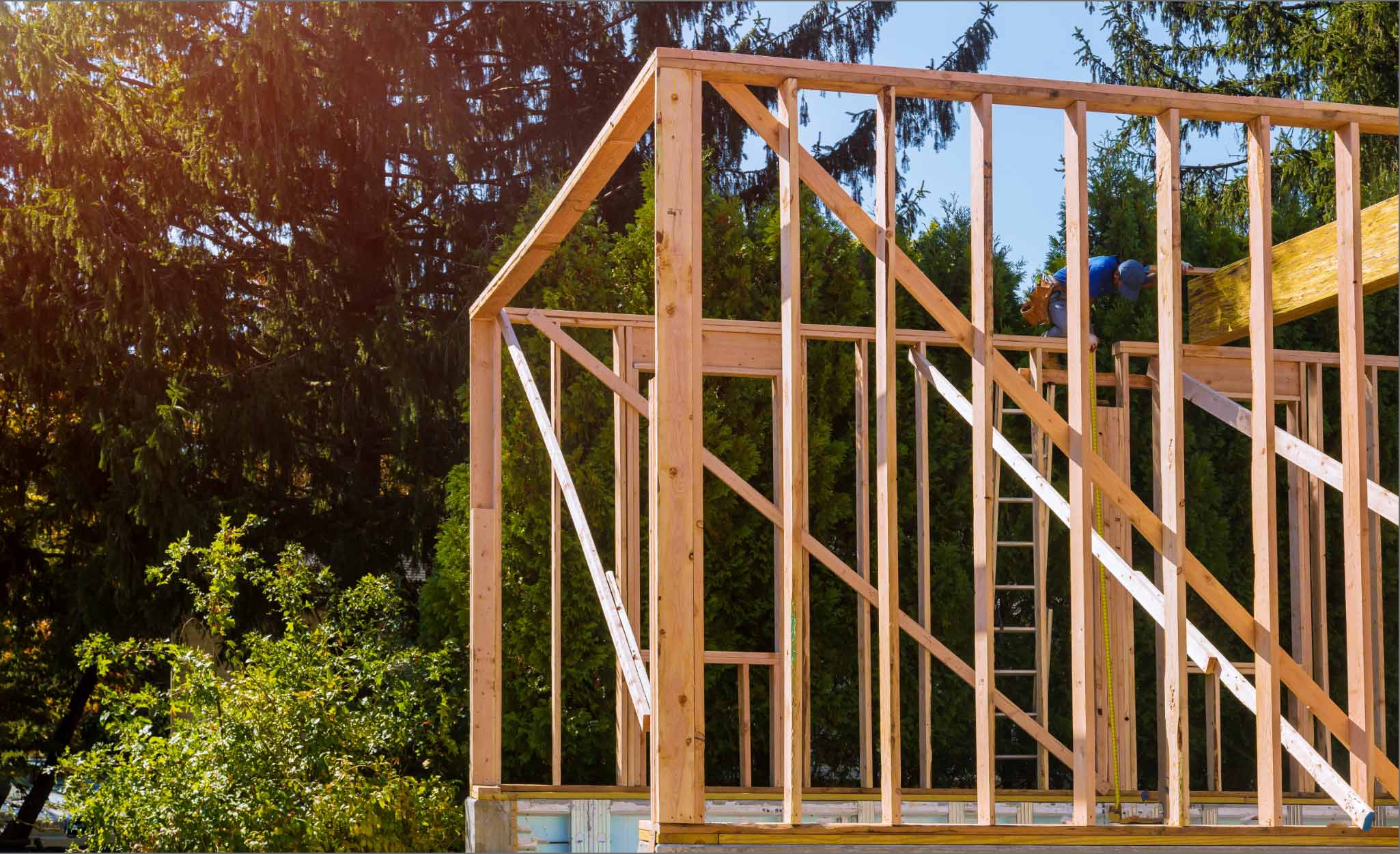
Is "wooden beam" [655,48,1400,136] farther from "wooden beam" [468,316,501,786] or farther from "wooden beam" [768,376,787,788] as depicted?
"wooden beam" [768,376,787,788]

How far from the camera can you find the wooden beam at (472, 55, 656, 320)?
4.22 meters

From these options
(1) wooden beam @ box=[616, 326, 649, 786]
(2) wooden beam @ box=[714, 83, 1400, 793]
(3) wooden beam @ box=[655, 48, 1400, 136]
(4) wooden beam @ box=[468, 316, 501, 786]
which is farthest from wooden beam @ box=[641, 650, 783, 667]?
(3) wooden beam @ box=[655, 48, 1400, 136]

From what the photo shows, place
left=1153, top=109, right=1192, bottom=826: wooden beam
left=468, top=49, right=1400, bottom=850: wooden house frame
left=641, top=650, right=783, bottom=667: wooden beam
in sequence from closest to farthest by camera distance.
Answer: left=468, top=49, right=1400, bottom=850: wooden house frame < left=1153, top=109, right=1192, bottom=826: wooden beam < left=641, top=650, right=783, bottom=667: wooden beam

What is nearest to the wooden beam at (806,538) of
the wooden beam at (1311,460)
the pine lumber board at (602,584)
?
the pine lumber board at (602,584)

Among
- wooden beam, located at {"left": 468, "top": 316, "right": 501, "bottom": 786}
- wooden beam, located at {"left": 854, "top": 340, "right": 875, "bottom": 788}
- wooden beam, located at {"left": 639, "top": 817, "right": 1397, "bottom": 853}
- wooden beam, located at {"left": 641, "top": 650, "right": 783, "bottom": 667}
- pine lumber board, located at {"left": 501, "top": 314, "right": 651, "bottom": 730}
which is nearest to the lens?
wooden beam, located at {"left": 639, "top": 817, "right": 1397, "bottom": 853}

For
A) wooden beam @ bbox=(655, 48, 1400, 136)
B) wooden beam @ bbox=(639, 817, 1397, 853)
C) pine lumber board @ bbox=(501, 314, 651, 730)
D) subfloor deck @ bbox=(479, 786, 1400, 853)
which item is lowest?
subfloor deck @ bbox=(479, 786, 1400, 853)

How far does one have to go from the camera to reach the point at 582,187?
201 inches

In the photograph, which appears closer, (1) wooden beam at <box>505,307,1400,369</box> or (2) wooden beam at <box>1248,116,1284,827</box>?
(2) wooden beam at <box>1248,116,1284,827</box>

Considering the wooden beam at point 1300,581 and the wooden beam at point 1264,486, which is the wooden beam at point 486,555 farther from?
the wooden beam at point 1300,581

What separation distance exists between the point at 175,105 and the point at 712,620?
6928 mm

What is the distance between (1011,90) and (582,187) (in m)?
1.74

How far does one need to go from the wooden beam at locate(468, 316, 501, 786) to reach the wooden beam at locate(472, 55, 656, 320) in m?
0.27

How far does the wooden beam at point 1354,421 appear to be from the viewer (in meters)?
4.14

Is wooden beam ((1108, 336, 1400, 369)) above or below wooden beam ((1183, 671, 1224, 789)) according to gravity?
above
